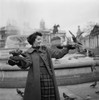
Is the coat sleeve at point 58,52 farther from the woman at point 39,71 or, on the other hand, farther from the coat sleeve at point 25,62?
the coat sleeve at point 25,62

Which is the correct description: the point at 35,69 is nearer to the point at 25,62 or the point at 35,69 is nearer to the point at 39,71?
the point at 39,71

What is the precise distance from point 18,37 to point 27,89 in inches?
905

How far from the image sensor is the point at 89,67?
9.01m

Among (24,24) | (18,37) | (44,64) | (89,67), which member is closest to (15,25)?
(24,24)

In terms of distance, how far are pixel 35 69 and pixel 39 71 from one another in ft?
0.22

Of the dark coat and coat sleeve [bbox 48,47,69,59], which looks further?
coat sleeve [bbox 48,47,69,59]

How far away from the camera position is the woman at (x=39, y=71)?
3.01 metres

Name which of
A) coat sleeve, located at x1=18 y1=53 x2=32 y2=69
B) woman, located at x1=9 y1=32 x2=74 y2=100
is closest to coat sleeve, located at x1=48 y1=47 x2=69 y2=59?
woman, located at x1=9 y1=32 x2=74 y2=100

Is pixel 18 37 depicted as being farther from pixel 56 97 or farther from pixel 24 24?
pixel 56 97

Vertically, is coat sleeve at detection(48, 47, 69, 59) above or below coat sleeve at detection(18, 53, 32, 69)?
above

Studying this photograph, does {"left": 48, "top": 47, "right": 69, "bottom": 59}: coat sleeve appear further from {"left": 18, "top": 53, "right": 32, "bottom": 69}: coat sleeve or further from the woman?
{"left": 18, "top": 53, "right": 32, "bottom": 69}: coat sleeve

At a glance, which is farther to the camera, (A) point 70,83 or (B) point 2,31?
(B) point 2,31

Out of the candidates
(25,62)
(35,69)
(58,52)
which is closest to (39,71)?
(35,69)

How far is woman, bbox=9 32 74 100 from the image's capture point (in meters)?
3.01
